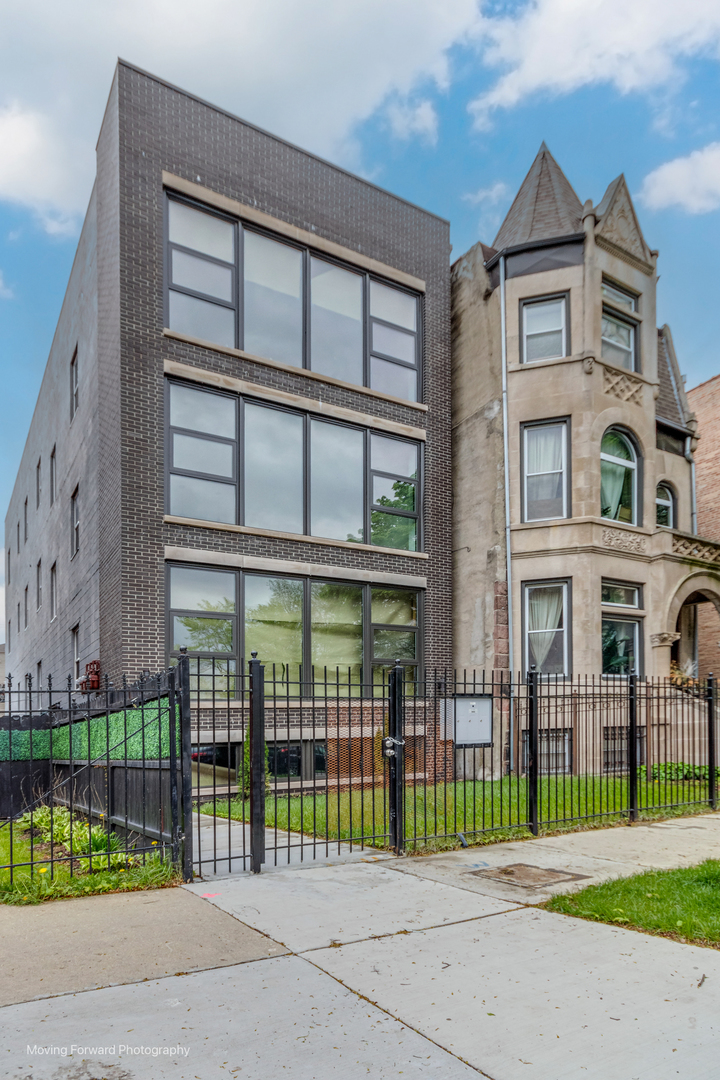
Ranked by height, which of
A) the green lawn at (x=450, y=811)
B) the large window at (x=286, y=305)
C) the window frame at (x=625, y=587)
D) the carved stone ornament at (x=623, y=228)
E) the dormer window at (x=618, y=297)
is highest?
the carved stone ornament at (x=623, y=228)

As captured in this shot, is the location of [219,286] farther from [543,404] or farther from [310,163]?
[543,404]

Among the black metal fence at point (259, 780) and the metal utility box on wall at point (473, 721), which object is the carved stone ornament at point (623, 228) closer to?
the black metal fence at point (259, 780)

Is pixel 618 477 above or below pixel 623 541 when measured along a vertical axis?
above

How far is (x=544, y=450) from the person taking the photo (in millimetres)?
17500

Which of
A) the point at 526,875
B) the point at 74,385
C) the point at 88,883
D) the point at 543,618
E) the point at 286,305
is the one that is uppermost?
the point at 286,305

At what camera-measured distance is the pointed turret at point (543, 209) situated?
18172 millimetres

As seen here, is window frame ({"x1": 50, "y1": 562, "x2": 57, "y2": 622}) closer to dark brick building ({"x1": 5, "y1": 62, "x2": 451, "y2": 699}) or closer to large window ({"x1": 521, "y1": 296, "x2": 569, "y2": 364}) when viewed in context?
dark brick building ({"x1": 5, "y1": 62, "x2": 451, "y2": 699})

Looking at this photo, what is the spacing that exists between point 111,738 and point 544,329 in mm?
12692

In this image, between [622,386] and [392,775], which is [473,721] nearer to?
[392,775]

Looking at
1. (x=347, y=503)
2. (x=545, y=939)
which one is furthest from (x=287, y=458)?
(x=545, y=939)

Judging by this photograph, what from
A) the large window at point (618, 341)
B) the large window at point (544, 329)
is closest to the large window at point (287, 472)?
the large window at point (544, 329)

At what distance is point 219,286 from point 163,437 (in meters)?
3.30

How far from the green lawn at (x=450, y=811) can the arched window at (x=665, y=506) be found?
8.81 metres

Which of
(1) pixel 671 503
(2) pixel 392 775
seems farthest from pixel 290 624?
(1) pixel 671 503
